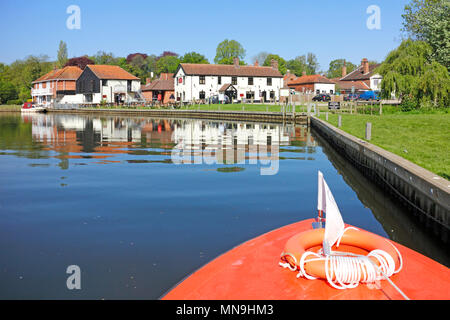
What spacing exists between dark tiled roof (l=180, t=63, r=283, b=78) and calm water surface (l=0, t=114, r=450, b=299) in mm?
63939

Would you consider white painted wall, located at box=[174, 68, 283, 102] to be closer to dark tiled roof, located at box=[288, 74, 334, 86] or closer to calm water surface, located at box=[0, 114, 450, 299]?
dark tiled roof, located at box=[288, 74, 334, 86]

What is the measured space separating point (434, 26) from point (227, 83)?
153ft

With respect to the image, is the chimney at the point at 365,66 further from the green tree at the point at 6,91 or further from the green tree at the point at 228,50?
the green tree at the point at 6,91

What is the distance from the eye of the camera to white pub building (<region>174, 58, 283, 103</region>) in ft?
268

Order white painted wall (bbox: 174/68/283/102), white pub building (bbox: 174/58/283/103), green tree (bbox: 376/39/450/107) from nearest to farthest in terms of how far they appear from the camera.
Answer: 1. green tree (bbox: 376/39/450/107)
2. white pub building (bbox: 174/58/283/103)
3. white painted wall (bbox: 174/68/283/102)

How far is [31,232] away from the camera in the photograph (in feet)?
28.4

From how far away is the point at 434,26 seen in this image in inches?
1543

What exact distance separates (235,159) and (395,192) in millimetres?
8938

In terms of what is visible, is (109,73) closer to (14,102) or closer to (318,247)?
(14,102)

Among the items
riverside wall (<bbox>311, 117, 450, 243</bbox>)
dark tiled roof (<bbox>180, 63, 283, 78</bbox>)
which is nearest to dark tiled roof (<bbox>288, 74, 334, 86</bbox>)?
dark tiled roof (<bbox>180, 63, 283, 78</bbox>)

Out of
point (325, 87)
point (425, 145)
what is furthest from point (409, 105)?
point (325, 87)

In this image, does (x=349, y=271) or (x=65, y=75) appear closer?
(x=349, y=271)

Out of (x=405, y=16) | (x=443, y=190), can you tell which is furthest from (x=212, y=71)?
(x=443, y=190)

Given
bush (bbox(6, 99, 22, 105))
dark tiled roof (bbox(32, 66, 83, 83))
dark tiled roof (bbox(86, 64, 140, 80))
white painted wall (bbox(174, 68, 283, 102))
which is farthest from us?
bush (bbox(6, 99, 22, 105))
